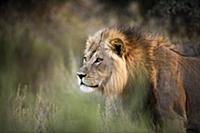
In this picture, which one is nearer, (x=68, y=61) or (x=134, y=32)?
(x=134, y=32)

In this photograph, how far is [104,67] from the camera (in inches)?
259

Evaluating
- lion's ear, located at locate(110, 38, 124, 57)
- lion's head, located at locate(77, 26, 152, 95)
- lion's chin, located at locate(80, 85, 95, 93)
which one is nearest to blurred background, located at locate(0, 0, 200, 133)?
lion's chin, located at locate(80, 85, 95, 93)

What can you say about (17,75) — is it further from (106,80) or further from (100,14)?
(100,14)

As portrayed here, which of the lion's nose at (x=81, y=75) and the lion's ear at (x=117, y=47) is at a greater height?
the lion's ear at (x=117, y=47)

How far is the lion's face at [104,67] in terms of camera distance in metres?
6.54

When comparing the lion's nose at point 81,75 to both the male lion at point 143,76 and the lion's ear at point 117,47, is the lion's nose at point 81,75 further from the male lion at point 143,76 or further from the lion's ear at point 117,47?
the lion's ear at point 117,47

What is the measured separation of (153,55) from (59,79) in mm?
2690

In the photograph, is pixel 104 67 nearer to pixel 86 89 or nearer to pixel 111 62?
pixel 111 62

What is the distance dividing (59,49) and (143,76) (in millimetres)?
5066

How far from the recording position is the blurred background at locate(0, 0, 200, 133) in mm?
6375

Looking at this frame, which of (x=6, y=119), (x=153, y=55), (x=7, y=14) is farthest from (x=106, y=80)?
(x=7, y=14)

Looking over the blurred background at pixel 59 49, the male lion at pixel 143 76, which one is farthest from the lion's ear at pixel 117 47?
the blurred background at pixel 59 49

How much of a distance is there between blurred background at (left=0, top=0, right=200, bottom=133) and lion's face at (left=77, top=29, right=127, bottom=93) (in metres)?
0.23

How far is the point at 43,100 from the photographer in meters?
7.16
